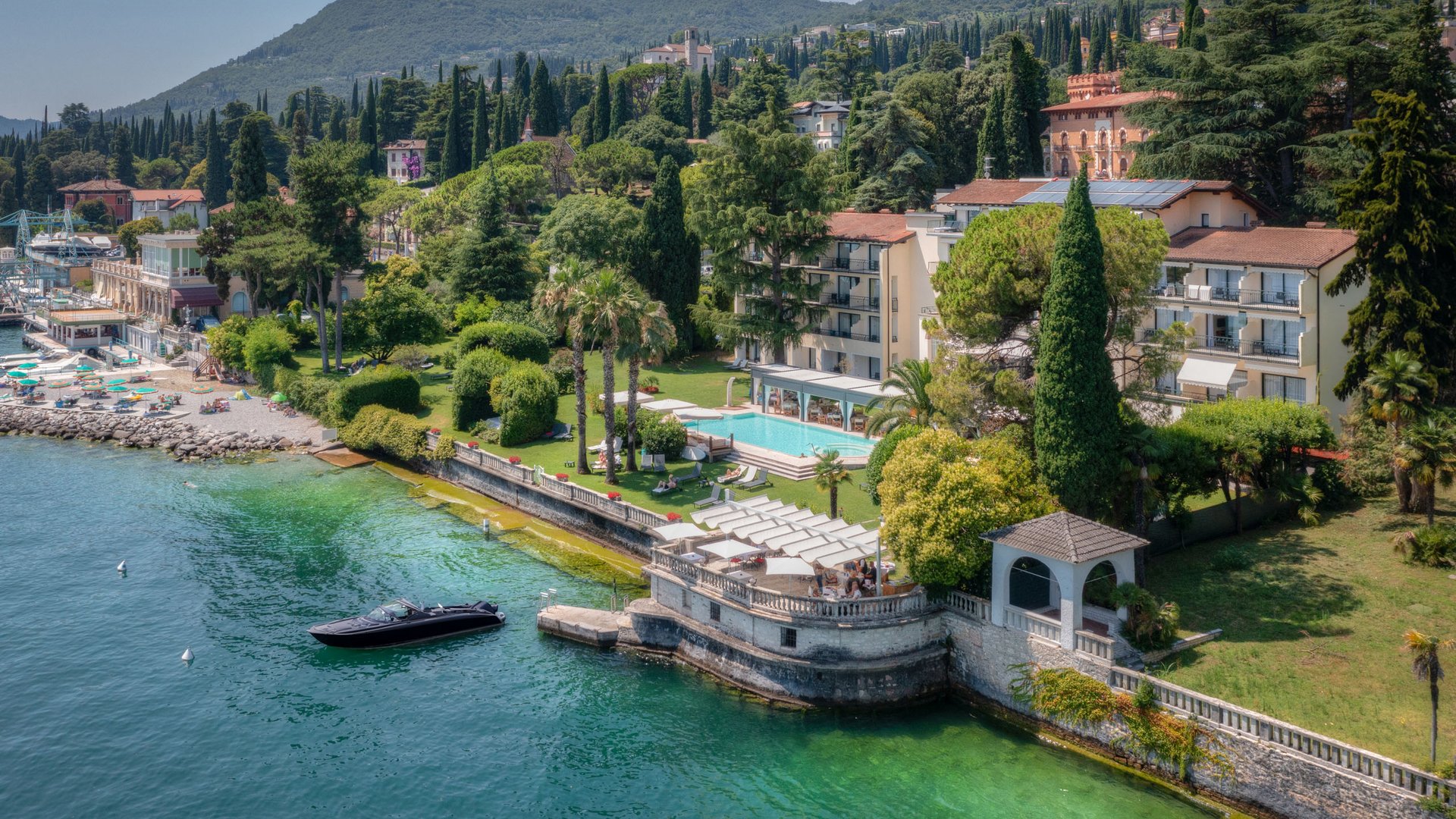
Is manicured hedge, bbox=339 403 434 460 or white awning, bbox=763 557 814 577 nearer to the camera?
white awning, bbox=763 557 814 577

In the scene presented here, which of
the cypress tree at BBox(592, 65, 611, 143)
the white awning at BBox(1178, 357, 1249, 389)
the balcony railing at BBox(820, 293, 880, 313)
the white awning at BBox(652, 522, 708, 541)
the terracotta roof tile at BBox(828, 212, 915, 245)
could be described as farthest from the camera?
the cypress tree at BBox(592, 65, 611, 143)

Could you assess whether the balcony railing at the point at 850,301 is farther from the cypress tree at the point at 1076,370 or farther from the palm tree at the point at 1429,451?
the palm tree at the point at 1429,451

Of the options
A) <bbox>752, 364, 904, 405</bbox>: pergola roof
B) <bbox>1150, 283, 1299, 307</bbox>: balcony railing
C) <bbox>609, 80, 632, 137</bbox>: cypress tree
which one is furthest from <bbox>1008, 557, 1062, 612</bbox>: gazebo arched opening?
<bbox>609, 80, 632, 137</bbox>: cypress tree

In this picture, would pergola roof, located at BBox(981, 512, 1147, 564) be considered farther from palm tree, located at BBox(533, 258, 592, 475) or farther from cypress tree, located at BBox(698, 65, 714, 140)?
cypress tree, located at BBox(698, 65, 714, 140)

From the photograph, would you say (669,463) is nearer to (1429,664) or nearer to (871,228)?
(871,228)

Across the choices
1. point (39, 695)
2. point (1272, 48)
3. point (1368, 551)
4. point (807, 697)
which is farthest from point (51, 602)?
point (1272, 48)

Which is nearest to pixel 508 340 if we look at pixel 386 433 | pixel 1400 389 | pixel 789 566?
pixel 386 433
